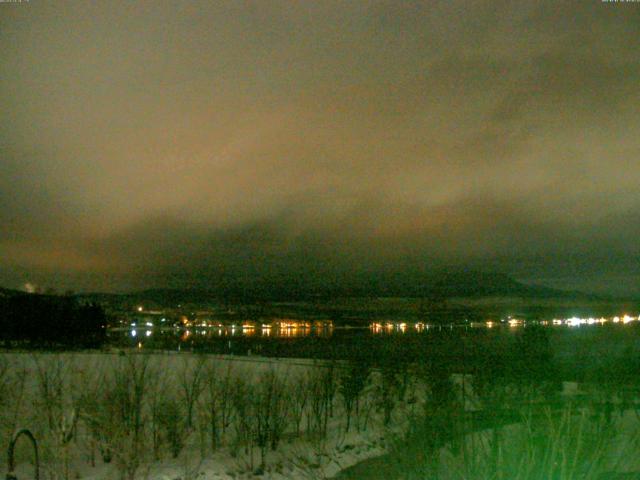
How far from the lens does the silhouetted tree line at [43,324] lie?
3541 inches

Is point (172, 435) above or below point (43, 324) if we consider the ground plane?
below

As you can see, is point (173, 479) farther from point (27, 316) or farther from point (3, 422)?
point (27, 316)

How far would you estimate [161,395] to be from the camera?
20328 mm

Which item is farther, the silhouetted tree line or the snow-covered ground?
the silhouetted tree line

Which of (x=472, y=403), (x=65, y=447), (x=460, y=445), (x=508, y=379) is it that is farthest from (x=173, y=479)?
(x=460, y=445)

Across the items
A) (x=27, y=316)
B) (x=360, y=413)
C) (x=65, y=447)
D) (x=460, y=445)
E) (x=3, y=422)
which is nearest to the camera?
(x=460, y=445)

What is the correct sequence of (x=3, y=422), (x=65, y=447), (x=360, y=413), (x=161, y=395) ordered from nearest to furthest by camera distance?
(x=65, y=447)
(x=3, y=422)
(x=161, y=395)
(x=360, y=413)

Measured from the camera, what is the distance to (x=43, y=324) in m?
92.5

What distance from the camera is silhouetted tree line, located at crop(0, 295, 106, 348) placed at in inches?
3541

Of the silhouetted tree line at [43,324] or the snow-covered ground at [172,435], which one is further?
the silhouetted tree line at [43,324]

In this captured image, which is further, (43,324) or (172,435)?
(43,324)

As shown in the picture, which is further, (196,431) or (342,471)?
(196,431)

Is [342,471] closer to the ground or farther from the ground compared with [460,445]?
closer to the ground

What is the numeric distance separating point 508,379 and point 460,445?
12631mm
